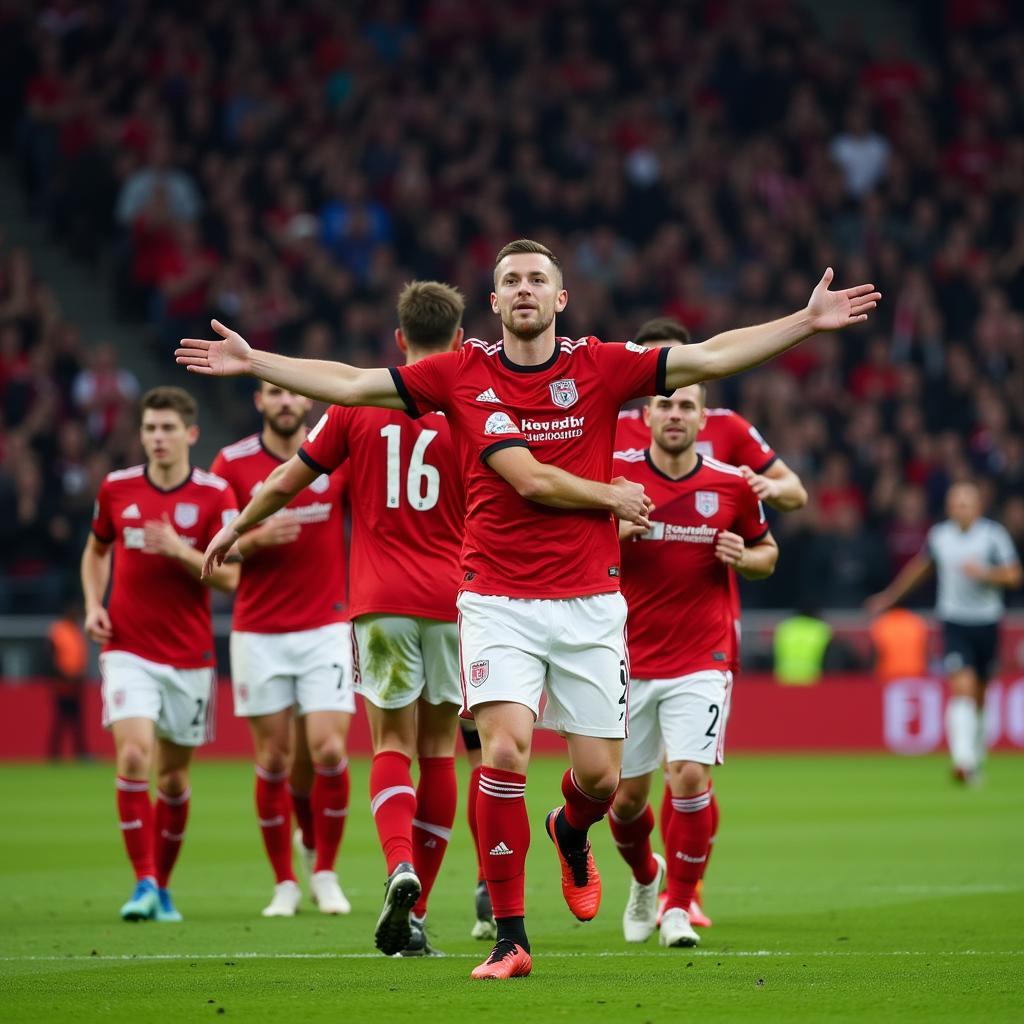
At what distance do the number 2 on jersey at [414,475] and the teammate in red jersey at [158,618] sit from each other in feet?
5.71

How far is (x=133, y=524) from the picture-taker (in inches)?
399

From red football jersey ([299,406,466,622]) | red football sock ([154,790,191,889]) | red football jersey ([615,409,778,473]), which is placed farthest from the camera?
red football sock ([154,790,191,889])

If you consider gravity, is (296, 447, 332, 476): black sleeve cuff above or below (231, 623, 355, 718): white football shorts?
above

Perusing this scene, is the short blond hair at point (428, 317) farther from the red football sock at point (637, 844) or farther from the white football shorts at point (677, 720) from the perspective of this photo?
the red football sock at point (637, 844)

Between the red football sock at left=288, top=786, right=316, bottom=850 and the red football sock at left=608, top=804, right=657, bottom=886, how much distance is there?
233 cm

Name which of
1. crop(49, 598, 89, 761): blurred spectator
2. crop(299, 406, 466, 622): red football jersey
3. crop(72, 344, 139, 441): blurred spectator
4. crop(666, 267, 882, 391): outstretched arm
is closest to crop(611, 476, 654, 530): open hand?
crop(666, 267, 882, 391): outstretched arm

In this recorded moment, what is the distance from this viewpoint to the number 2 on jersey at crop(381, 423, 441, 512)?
8328 millimetres

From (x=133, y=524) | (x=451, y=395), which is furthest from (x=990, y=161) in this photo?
(x=451, y=395)

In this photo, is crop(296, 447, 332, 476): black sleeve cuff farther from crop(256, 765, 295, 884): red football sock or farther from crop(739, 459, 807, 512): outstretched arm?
crop(256, 765, 295, 884): red football sock

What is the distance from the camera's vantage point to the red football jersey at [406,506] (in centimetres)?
825

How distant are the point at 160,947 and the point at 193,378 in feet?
59.1

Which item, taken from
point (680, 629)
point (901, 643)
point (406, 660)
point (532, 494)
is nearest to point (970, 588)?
point (901, 643)

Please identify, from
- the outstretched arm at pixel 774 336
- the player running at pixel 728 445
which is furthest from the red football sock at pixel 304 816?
the outstretched arm at pixel 774 336

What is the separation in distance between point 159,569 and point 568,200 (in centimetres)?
1673
